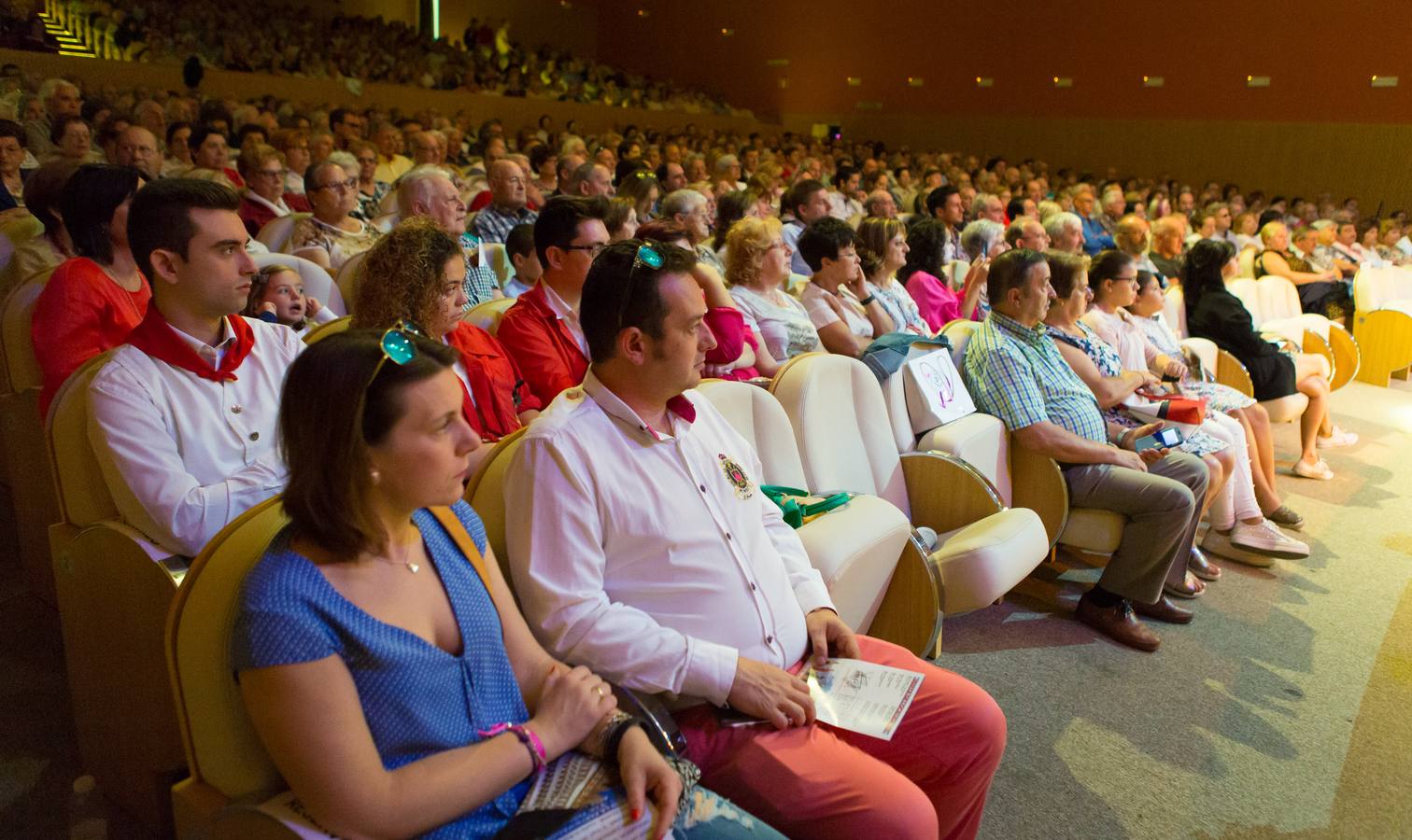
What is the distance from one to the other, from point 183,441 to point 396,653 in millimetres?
945

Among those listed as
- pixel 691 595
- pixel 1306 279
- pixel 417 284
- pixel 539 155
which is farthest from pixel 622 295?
pixel 1306 279

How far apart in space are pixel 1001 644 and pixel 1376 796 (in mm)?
985

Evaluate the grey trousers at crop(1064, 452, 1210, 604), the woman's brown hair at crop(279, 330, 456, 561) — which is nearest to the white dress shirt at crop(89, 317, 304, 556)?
the woman's brown hair at crop(279, 330, 456, 561)

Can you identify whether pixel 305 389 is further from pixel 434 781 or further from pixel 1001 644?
pixel 1001 644

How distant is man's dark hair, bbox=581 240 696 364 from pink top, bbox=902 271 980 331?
3141mm

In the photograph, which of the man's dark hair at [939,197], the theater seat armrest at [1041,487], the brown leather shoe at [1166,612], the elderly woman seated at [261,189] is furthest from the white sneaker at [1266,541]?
the elderly woman seated at [261,189]

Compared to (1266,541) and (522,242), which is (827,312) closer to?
(522,242)

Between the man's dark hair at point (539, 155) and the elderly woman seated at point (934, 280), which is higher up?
the man's dark hair at point (539, 155)

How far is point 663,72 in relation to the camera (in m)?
19.1

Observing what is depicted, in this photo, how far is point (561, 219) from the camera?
8.75ft

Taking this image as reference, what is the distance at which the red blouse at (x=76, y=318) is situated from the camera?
7.27 ft

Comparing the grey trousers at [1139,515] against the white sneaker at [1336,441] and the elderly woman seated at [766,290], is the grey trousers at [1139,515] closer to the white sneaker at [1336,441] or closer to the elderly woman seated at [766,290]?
the elderly woman seated at [766,290]

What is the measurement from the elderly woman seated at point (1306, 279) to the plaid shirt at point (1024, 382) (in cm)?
462

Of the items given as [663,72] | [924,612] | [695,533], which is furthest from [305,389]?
[663,72]
